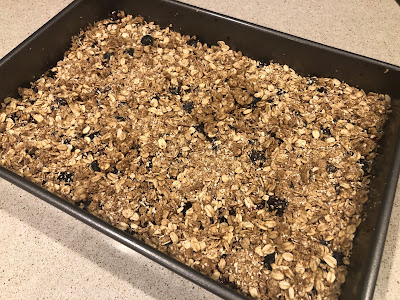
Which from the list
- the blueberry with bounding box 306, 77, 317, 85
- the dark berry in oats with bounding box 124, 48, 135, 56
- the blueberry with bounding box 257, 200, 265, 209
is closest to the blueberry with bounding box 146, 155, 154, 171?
the blueberry with bounding box 257, 200, 265, 209

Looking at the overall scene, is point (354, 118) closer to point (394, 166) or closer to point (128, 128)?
point (394, 166)

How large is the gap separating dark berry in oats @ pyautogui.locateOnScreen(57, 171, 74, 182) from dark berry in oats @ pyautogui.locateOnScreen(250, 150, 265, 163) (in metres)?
→ 0.46

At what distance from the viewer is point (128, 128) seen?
0.91m

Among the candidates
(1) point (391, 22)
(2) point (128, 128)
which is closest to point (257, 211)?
(2) point (128, 128)

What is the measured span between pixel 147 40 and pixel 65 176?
1.68 feet

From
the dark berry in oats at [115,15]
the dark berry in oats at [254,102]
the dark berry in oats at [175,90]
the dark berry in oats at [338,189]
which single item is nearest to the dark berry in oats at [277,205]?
the dark berry in oats at [338,189]

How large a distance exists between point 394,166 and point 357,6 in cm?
87

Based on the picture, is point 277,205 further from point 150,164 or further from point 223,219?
point 150,164

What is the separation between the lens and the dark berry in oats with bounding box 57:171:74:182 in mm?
835

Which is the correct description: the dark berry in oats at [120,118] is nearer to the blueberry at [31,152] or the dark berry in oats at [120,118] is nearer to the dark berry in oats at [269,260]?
the blueberry at [31,152]

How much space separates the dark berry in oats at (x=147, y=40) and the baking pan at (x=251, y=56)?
0.24 ft

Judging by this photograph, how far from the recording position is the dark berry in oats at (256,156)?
2.80 ft

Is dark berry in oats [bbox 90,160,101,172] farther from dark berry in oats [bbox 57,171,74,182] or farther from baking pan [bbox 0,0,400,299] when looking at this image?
baking pan [bbox 0,0,400,299]

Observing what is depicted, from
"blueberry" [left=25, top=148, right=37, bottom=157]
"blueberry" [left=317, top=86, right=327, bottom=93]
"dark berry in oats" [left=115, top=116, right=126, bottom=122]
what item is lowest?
"blueberry" [left=25, top=148, right=37, bottom=157]
